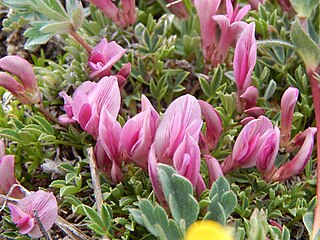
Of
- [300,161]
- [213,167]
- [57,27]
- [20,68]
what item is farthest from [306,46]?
[20,68]

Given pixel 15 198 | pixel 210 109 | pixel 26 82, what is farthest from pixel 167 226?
pixel 26 82

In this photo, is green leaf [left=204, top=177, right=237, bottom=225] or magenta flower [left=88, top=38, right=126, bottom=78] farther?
magenta flower [left=88, top=38, right=126, bottom=78]

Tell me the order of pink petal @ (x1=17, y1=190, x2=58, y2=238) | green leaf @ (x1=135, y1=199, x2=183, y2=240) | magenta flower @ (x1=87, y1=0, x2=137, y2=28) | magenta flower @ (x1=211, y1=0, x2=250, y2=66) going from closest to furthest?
green leaf @ (x1=135, y1=199, x2=183, y2=240)
pink petal @ (x1=17, y1=190, x2=58, y2=238)
magenta flower @ (x1=211, y1=0, x2=250, y2=66)
magenta flower @ (x1=87, y1=0, x2=137, y2=28)

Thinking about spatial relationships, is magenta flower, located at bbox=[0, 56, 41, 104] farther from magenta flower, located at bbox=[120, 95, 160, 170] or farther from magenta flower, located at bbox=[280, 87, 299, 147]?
magenta flower, located at bbox=[280, 87, 299, 147]

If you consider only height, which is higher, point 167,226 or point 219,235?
point 219,235

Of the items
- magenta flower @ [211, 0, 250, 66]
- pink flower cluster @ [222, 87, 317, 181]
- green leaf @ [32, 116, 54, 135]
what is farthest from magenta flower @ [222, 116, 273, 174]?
green leaf @ [32, 116, 54, 135]

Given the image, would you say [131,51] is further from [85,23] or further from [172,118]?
[172,118]

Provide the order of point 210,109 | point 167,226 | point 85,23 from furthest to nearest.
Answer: point 85,23, point 210,109, point 167,226

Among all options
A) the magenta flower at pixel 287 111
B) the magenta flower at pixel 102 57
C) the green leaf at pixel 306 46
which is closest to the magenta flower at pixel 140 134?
the magenta flower at pixel 102 57
